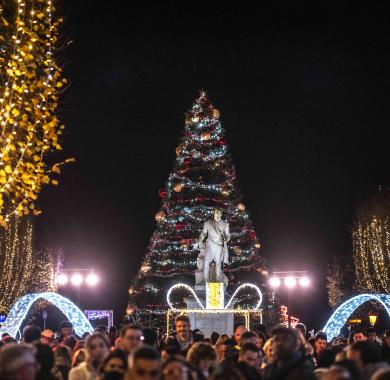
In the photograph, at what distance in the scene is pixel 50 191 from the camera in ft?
205

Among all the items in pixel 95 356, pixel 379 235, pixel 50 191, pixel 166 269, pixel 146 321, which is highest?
pixel 50 191

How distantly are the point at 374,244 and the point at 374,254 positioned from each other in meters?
0.61

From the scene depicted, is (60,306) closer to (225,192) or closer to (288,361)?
(288,361)

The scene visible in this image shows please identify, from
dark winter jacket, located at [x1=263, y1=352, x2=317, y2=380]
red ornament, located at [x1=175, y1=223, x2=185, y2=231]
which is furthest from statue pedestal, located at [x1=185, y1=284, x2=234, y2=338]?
dark winter jacket, located at [x1=263, y1=352, x2=317, y2=380]

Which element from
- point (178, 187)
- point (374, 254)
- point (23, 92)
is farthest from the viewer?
point (374, 254)

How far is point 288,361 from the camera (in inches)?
331

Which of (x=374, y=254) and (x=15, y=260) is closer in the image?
(x=15, y=260)

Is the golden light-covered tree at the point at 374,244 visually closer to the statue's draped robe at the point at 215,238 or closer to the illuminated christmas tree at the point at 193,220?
the illuminated christmas tree at the point at 193,220

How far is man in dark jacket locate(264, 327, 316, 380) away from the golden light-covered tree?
36413mm

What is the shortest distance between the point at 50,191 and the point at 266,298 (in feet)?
96.3

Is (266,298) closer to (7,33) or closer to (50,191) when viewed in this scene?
(7,33)

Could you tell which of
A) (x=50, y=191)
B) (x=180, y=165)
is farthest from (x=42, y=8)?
(x=50, y=191)

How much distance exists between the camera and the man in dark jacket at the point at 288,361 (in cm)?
803

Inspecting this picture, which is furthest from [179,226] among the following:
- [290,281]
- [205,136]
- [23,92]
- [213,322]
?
[23,92]
